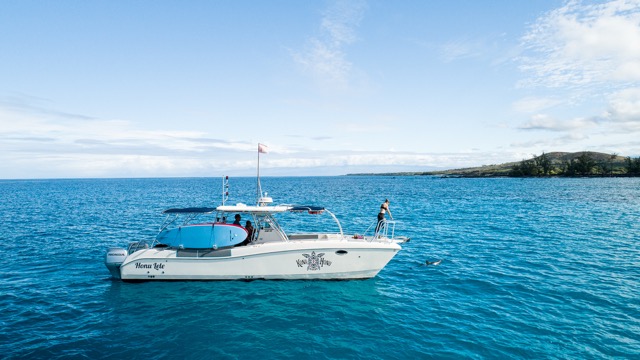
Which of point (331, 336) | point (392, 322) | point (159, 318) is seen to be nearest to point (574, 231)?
point (392, 322)

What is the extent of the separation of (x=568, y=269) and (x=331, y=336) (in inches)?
524

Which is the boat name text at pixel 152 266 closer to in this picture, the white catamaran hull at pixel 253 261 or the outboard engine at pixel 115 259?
the white catamaran hull at pixel 253 261

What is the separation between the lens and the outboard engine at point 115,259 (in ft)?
48.8

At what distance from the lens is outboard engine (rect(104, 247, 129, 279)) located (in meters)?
14.9

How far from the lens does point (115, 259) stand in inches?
587

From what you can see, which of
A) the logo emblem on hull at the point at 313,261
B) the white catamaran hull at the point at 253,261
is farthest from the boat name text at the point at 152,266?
the logo emblem on hull at the point at 313,261

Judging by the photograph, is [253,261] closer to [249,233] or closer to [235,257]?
[235,257]

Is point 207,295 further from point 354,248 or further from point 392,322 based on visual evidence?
point 392,322

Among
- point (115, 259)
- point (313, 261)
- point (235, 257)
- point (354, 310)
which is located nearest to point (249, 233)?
point (235, 257)

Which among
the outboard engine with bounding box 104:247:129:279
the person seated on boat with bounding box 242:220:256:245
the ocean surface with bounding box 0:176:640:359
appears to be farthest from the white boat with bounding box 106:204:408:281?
the person seated on boat with bounding box 242:220:256:245

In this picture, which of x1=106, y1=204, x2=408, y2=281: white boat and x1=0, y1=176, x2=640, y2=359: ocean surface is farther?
x1=106, y1=204, x2=408, y2=281: white boat

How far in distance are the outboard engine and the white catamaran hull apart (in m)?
0.20

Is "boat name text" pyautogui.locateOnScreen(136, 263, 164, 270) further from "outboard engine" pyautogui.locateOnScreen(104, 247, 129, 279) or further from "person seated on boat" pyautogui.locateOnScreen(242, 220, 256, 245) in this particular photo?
"person seated on boat" pyautogui.locateOnScreen(242, 220, 256, 245)

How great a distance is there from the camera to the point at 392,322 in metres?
11.2
